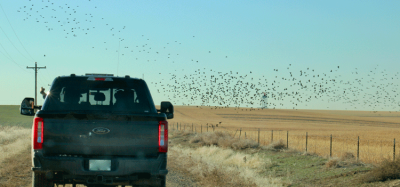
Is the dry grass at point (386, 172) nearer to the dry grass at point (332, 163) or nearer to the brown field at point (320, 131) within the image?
the brown field at point (320, 131)

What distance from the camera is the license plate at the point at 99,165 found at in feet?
21.6

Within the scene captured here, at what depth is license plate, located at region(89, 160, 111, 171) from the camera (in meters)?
6.59

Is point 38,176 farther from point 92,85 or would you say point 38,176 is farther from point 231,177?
point 231,177

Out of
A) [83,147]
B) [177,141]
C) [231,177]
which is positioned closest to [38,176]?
[83,147]

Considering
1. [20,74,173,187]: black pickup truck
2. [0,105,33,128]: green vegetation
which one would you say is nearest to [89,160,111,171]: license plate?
[20,74,173,187]: black pickup truck

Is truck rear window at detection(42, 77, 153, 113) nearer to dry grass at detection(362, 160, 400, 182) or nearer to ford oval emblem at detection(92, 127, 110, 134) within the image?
ford oval emblem at detection(92, 127, 110, 134)

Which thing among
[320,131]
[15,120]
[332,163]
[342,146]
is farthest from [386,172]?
[15,120]

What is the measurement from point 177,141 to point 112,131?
33115 millimetres

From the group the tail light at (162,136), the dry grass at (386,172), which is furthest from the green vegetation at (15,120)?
the tail light at (162,136)

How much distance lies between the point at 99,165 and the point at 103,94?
1814mm

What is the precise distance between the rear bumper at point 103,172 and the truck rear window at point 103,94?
45.2 inches

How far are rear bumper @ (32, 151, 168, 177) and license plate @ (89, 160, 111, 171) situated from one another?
0.05m

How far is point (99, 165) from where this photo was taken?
6.62 meters

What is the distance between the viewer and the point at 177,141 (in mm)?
39469
